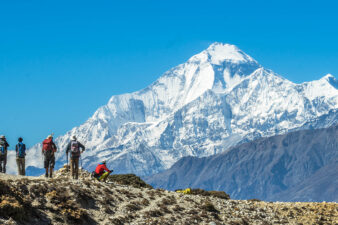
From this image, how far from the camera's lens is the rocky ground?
117 ft

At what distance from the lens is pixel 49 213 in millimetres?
36250

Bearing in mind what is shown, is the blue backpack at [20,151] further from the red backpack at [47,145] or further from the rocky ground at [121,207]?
the rocky ground at [121,207]

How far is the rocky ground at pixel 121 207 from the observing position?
3553 cm

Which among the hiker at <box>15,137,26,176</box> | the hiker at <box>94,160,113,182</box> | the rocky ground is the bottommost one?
the rocky ground

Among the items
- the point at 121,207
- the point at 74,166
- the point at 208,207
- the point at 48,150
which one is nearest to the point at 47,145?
the point at 48,150

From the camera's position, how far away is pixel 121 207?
4241 centimetres

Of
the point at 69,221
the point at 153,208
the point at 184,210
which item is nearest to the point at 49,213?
the point at 69,221

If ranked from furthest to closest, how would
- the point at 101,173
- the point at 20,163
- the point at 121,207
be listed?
the point at 101,173 → the point at 20,163 → the point at 121,207

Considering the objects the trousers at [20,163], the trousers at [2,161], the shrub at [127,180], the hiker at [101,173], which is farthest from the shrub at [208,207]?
the trousers at [2,161]

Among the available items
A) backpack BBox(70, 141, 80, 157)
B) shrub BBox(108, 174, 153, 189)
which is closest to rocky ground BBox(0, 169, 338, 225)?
shrub BBox(108, 174, 153, 189)

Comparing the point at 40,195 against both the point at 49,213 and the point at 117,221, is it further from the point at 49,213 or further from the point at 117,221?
the point at 117,221

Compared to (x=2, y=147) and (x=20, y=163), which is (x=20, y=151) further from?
(x=2, y=147)

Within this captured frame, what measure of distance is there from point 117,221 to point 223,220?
11282mm

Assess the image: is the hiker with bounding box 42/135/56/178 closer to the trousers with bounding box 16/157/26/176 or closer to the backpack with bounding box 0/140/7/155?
the trousers with bounding box 16/157/26/176
